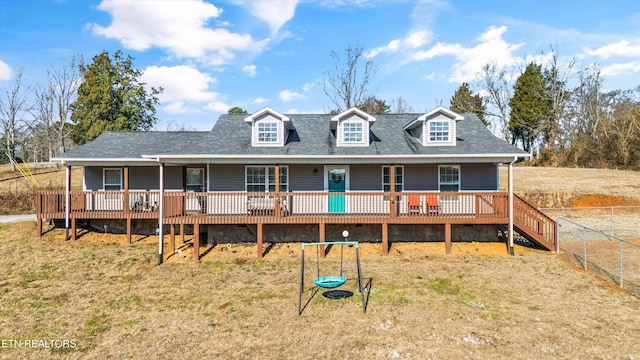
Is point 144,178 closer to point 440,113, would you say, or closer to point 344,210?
point 344,210

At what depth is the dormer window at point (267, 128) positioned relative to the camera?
15133 millimetres

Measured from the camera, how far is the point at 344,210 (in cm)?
1468

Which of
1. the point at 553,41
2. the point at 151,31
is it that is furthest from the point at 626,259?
the point at 553,41

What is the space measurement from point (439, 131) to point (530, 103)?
34.0m

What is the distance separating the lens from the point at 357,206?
14.1 meters

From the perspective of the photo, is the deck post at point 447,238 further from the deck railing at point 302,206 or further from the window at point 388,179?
the window at point 388,179

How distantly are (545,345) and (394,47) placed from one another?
85.5 ft

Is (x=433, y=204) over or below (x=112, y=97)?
below

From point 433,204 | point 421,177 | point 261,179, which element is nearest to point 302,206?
point 261,179

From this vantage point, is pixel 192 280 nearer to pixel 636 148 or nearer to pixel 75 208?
pixel 75 208

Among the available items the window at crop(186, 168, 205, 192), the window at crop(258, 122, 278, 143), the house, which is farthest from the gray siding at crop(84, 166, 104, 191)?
the window at crop(258, 122, 278, 143)

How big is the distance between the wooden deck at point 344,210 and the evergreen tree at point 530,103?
107 ft

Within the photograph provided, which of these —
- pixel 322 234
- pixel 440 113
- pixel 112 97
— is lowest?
pixel 322 234

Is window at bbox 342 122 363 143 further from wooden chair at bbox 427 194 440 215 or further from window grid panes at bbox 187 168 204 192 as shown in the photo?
window grid panes at bbox 187 168 204 192
